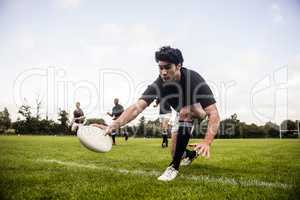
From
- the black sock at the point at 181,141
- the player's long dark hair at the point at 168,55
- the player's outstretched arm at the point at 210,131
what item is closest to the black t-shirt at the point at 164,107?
the black sock at the point at 181,141

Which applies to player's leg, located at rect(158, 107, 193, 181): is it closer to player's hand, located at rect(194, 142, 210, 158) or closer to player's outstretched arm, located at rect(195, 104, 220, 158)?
player's outstretched arm, located at rect(195, 104, 220, 158)

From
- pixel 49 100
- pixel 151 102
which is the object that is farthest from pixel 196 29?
pixel 49 100

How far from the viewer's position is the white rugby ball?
3592 mm

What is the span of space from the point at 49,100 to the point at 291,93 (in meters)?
2.78

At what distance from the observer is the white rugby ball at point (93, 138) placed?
11.8 ft

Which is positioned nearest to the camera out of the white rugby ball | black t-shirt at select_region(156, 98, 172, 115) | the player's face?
the white rugby ball

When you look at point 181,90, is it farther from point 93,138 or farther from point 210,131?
point 93,138

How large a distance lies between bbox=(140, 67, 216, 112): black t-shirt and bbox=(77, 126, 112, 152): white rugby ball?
1.98ft

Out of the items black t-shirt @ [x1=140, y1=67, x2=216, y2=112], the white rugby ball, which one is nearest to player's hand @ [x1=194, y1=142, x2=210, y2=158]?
black t-shirt @ [x1=140, y1=67, x2=216, y2=112]

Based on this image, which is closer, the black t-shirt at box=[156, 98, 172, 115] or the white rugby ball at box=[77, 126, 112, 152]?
the white rugby ball at box=[77, 126, 112, 152]

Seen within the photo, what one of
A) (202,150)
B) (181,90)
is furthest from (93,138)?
(202,150)

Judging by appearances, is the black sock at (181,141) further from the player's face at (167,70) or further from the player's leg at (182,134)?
the player's face at (167,70)

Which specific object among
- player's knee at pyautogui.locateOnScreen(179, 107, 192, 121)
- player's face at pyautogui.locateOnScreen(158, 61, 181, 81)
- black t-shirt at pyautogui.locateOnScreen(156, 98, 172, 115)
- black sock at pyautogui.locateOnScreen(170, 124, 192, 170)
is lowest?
black sock at pyautogui.locateOnScreen(170, 124, 192, 170)

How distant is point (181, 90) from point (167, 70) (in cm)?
32
